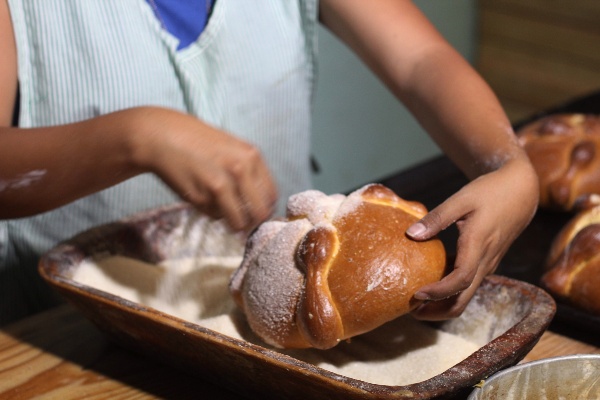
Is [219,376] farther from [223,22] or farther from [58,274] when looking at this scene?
[223,22]

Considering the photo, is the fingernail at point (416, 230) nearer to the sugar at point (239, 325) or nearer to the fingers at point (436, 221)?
the fingers at point (436, 221)

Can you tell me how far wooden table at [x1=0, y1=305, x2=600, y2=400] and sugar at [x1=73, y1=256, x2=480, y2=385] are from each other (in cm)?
7

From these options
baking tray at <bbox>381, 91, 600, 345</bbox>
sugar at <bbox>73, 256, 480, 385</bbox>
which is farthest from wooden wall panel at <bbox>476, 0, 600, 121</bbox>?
sugar at <bbox>73, 256, 480, 385</bbox>

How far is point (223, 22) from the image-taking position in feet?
4.20

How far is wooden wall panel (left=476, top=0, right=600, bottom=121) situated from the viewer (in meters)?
2.89

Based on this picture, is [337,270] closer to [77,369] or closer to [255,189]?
[255,189]

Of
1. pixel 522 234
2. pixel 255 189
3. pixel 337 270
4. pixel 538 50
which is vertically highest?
pixel 255 189

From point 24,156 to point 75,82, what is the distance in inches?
13.6

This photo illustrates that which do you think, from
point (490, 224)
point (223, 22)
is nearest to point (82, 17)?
point (223, 22)

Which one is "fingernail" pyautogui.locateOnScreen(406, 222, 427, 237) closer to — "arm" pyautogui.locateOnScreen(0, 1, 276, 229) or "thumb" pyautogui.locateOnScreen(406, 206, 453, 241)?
"thumb" pyautogui.locateOnScreen(406, 206, 453, 241)

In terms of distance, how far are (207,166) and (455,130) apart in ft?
1.51

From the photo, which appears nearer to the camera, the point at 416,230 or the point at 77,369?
the point at 416,230

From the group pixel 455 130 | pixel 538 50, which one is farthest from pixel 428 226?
pixel 538 50

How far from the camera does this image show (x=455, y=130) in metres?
1.12
